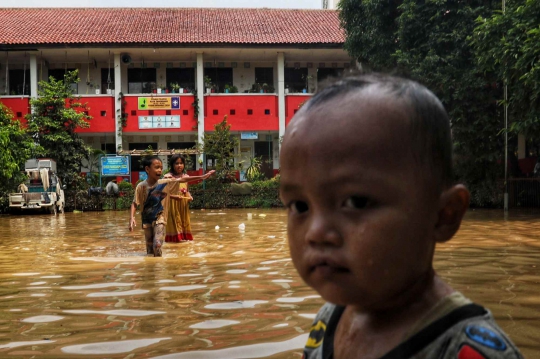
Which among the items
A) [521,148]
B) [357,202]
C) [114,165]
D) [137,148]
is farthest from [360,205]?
[137,148]

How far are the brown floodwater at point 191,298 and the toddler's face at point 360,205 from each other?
6.85 ft

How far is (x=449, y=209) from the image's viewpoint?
4.43 ft

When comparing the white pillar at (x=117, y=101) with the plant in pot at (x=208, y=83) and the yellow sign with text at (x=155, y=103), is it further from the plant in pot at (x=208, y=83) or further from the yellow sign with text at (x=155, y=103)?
the plant in pot at (x=208, y=83)

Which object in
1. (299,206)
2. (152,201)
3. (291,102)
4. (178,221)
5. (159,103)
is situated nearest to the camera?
(299,206)

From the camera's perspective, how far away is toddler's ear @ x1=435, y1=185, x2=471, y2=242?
134 cm

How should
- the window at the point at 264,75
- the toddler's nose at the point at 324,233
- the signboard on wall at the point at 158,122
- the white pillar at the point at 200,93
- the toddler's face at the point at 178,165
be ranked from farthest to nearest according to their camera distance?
the window at the point at 264,75 < the white pillar at the point at 200,93 < the signboard on wall at the point at 158,122 < the toddler's face at the point at 178,165 < the toddler's nose at the point at 324,233

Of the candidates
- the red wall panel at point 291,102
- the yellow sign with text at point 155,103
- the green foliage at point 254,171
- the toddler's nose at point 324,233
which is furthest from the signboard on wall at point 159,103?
the toddler's nose at point 324,233

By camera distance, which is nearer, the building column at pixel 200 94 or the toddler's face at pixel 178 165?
the toddler's face at pixel 178 165

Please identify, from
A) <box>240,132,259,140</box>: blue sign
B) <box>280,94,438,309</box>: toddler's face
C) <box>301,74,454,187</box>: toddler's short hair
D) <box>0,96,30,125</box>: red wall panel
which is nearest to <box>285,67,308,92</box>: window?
<box>240,132,259,140</box>: blue sign

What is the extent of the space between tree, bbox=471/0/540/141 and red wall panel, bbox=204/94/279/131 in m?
14.4

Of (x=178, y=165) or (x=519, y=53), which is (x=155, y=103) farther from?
(x=178, y=165)

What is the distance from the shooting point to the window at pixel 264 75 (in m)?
32.2

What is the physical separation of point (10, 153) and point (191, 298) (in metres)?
21.1

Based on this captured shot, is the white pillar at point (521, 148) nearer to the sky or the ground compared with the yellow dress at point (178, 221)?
nearer to the sky
